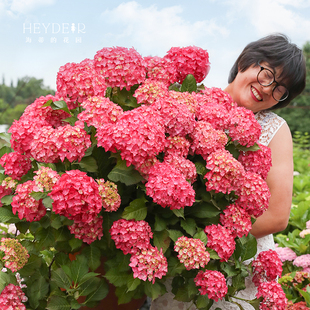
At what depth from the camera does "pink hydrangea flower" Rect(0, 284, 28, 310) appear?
109cm

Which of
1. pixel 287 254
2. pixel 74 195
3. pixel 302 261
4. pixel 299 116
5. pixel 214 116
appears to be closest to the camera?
pixel 74 195

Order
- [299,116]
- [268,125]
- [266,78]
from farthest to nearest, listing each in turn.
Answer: [299,116] → [268,125] → [266,78]

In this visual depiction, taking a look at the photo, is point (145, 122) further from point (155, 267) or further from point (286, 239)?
point (286, 239)

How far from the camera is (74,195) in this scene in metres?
0.91

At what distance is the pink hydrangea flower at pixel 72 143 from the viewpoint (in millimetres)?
1004

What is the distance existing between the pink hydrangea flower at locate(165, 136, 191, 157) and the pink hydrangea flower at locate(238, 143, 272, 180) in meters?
0.29

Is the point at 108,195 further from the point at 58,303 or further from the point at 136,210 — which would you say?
the point at 58,303

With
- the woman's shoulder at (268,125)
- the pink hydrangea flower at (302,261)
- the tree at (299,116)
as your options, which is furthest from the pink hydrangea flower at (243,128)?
the tree at (299,116)

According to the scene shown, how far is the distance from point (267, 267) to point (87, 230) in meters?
0.78

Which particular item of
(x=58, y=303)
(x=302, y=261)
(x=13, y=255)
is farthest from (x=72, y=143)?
(x=302, y=261)

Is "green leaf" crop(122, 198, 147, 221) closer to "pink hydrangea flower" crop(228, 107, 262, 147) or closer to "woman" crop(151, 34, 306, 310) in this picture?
"pink hydrangea flower" crop(228, 107, 262, 147)

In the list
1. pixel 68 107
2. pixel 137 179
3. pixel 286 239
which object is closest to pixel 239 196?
pixel 137 179

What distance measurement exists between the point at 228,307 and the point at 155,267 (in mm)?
967

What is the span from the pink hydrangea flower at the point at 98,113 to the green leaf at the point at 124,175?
0.15m
